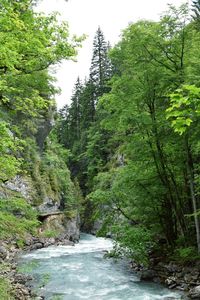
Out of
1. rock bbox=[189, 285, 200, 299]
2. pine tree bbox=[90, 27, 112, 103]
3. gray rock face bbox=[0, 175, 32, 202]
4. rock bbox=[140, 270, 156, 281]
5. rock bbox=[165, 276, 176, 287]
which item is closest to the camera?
rock bbox=[189, 285, 200, 299]

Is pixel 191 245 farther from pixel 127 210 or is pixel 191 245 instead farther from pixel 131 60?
pixel 131 60

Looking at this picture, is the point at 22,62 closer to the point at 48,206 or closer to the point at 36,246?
the point at 36,246

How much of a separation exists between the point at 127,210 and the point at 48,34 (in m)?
10.5

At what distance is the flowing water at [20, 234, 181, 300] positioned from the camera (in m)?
10.7

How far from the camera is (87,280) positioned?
510 inches

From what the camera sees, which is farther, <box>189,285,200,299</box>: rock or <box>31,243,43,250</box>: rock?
<box>31,243,43,250</box>: rock

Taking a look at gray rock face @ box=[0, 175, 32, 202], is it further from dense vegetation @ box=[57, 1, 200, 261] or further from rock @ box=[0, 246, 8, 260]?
dense vegetation @ box=[57, 1, 200, 261]

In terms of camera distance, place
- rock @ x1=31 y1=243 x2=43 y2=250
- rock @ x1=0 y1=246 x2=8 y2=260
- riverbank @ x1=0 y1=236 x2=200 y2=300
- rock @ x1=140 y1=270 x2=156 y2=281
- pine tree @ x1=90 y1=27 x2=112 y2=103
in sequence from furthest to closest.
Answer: pine tree @ x1=90 y1=27 x2=112 y2=103, rock @ x1=31 y1=243 x2=43 y2=250, rock @ x1=0 y1=246 x2=8 y2=260, rock @ x1=140 y1=270 x2=156 y2=281, riverbank @ x1=0 y1=236 x2=200 y2=300

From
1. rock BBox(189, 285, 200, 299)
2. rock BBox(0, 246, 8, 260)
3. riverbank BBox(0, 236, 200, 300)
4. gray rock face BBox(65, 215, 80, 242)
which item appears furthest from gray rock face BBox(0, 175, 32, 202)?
rock BBox(189, 285, 200, 299)

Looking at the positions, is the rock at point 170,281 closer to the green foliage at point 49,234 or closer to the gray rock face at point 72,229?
the green foliage at point 49,234

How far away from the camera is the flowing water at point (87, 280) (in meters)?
10.7

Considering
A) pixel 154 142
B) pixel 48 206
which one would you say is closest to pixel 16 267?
pixel 154 142

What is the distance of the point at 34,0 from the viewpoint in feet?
22.6

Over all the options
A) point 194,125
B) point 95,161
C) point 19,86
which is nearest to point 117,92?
point 194,125
